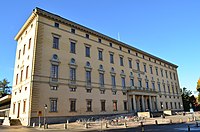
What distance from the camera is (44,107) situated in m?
25.8

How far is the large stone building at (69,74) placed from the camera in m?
26.8

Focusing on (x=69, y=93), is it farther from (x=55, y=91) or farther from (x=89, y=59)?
(x=89, y=59)

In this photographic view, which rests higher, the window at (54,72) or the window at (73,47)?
the window at (73,47)

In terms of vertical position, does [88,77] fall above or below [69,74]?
below

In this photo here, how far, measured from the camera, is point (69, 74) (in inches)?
1204

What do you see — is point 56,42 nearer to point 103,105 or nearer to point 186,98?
point 103,105

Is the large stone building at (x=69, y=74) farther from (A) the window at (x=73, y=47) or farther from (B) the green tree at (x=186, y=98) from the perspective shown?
(B) the green tree at (x=186, y=98)

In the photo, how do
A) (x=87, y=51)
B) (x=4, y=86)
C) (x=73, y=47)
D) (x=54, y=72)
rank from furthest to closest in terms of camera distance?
(x=4, y=86) < (x=87, y=51) < (x=73, y=47) < (x=54, y=72)

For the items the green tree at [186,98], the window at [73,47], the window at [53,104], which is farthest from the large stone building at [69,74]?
the green tree at [186,98]

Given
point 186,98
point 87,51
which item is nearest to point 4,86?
point 87,51

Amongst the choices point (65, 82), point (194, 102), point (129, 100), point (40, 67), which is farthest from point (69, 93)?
point (194, 102)

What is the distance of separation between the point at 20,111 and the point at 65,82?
8622mm

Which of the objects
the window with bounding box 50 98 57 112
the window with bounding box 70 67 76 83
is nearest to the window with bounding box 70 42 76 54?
the window with bounding box 70 67 76 83

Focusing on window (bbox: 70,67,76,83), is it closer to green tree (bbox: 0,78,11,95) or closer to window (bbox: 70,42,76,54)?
Result: window (bbox: 70,42,76,54)
